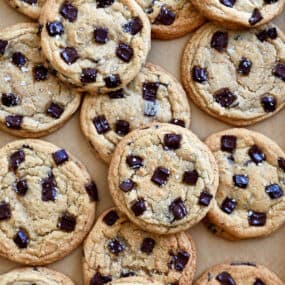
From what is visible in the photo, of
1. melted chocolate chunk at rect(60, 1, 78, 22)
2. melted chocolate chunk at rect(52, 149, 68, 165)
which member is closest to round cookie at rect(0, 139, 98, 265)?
melted chocolate chunk at rect(52, 149, 68, 165)

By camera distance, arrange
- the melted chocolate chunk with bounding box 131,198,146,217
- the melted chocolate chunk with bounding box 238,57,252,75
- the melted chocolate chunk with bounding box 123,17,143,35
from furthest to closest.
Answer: the melted chocolate chunk with bounding box 238,57,252,75
the melted chocolate chunk with bounding box 123,17,143,35
the melted chocolate chunk with bounding box 131,198,146,217

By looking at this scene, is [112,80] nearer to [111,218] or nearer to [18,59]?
[18,59]

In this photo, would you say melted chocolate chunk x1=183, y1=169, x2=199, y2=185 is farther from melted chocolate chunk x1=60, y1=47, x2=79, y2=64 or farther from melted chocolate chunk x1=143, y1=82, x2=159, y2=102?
melted chocolate chunk x1=60, y1=47, x2=79, y2=64

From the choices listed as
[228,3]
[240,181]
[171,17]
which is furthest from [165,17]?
[240,181]

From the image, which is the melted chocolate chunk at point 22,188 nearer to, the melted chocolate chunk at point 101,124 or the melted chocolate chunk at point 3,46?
the melted chocolate chunk at point 101,124

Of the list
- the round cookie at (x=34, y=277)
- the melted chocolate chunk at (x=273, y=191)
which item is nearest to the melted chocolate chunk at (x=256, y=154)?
the melted chocolate chunk at (x=273, y=191)

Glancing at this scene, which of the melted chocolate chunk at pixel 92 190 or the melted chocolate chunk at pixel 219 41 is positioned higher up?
the melted chocolate chunk at pixel 219 41
